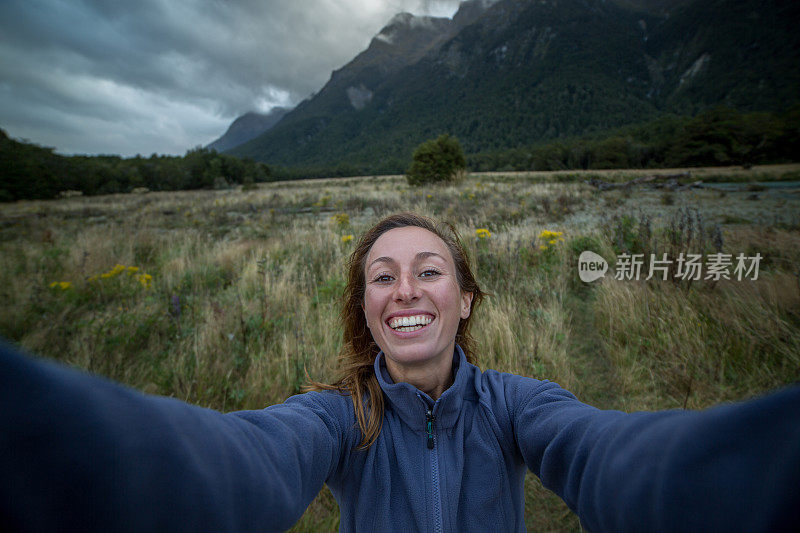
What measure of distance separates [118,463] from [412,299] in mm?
1101

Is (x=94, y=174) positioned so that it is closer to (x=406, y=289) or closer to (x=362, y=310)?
(x=362, y=310)

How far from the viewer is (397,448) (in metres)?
1.20

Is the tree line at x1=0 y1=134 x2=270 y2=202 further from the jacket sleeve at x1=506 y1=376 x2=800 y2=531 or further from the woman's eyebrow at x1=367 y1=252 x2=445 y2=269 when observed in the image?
the jacket sleeve at x1=506 y1=376 x2=800 y2=531

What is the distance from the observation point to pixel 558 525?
175 cm

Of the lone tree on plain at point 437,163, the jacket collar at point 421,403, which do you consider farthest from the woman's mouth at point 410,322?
the lone tree on plain at point 437,163

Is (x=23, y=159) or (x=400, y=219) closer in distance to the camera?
(x=400, y=219)

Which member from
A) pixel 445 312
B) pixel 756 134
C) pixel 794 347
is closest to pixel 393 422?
pixel 445 312

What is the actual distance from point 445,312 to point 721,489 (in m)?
0.97

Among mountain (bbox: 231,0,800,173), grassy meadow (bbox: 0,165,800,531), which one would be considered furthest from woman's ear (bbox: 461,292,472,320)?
mountain (bbox: 231,0,800,173)

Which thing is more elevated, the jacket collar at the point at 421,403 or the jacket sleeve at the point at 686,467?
the jacket sleeve at the point at 686,467

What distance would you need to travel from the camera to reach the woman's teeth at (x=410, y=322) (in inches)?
53.6

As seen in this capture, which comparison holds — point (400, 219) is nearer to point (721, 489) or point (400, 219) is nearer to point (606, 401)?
point (721, 489)

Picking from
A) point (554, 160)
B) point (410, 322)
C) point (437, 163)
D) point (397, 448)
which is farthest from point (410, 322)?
point (554, 160)

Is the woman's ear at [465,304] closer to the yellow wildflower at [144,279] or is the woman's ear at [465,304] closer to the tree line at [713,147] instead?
the yellow wildflower at [144,279]
